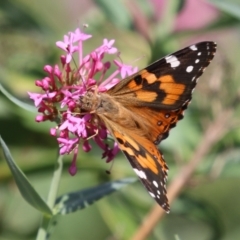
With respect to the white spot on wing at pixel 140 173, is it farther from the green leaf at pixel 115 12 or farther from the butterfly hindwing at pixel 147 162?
the green leaf at pixel 115 12

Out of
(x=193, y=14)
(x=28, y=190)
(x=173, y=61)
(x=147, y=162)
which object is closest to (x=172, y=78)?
(x=173, y=61)

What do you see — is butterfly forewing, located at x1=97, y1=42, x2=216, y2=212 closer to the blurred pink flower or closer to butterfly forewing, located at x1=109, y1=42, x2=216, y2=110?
butterfly forewing, located at x1=109, y1=42, x2=216, y2=110

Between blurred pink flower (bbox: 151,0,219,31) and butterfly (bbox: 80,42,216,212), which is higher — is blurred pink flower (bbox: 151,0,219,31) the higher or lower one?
the higher one

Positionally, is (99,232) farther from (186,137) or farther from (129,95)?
(129,95)

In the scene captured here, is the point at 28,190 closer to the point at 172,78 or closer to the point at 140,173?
the point at 140,173

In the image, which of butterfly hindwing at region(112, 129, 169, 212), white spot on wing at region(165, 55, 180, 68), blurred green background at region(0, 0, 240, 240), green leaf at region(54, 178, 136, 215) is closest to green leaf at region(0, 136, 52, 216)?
green leaf at region(54, 178, 136, 215)

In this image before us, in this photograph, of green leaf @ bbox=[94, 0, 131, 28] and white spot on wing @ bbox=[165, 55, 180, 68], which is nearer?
white spot on wing @ bbox=[165, 55, 180, 68]

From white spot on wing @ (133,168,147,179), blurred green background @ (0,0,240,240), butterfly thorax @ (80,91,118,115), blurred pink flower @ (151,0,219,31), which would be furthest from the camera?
blurred pink flower @ (151,0,219,31)
